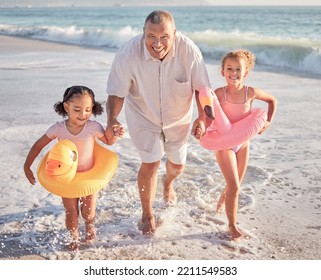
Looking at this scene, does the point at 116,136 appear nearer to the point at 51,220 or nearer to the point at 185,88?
the point at 185,88

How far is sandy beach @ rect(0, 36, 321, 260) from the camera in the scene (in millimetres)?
3227

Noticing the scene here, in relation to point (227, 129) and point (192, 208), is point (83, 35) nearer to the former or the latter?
point (192, 208)

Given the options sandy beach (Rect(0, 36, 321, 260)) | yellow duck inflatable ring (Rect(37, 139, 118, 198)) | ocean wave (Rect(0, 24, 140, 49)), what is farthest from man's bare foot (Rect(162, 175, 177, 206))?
ocean wave (Rect(0, 24, 140, 49))

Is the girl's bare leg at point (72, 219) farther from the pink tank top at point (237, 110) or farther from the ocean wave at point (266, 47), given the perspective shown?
the ocean wave at point (266, 47)

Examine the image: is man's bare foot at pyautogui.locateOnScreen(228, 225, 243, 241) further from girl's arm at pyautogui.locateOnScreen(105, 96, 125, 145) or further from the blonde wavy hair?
the blonde wavy hair

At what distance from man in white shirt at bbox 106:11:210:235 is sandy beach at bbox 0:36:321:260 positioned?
30cm

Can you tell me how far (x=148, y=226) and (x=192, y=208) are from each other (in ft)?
1.75

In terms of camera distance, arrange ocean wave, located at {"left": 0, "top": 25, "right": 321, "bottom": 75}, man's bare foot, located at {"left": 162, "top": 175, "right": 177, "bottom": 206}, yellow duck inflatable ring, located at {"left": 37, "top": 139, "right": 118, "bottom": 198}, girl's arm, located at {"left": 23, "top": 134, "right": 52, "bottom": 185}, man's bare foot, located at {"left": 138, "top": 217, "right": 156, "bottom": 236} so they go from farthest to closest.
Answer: ocean wave, located at {"left": 0, "top": 25, "right": 321, "bottom": 75} → man's bare foot, located at {"left": 162, "top": 175, "right": 177, "bottom": 206} → man's bare foot, located at {"left": 138, "top": 217, "right": 156, "bottom": 236} → girl's arm, located at {"left": 23, "top": 134, "right": 52, "bottom": 185} → yellow duck inflatable ring, located at {"left": 37, "top": 139, "right": 118, "bottom": 198}

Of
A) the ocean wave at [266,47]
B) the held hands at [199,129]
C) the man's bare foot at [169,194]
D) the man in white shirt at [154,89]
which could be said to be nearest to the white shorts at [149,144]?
the man in white shirt at [154,89]

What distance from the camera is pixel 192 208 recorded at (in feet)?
12.6

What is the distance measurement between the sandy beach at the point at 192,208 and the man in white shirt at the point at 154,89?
30cm

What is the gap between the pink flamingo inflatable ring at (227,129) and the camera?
10.8 feet

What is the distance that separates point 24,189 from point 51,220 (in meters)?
0.68
